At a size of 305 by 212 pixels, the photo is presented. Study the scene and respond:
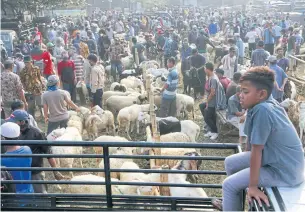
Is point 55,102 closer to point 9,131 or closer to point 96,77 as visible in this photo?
point 96,77

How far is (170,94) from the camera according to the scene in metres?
9.07

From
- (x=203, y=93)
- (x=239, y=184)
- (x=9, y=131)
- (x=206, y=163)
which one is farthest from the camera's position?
(x=203, y=93)

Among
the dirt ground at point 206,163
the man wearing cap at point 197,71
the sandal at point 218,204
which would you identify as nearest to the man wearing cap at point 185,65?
the man wearing cap at point 197,71

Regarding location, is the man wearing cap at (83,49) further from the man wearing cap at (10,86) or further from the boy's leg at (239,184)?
the boy's leg at (239,184)

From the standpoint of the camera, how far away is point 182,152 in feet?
22.4

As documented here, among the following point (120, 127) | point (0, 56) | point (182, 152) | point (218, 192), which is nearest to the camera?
point (218, 192)

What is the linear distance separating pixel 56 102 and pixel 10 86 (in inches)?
49.2

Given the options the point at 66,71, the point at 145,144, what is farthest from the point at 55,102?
the point at 145,144

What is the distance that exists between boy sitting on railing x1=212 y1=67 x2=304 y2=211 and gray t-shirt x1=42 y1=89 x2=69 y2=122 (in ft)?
16.2

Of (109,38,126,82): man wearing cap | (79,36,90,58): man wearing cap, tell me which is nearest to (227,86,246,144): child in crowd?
(109,38,126,82): man wearing cap

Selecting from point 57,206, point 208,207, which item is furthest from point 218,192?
point 57,206

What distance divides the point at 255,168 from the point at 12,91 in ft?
20.4

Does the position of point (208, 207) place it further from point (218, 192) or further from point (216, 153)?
point (216, 153)

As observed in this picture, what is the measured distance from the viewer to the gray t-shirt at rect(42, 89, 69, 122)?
23.1ft
